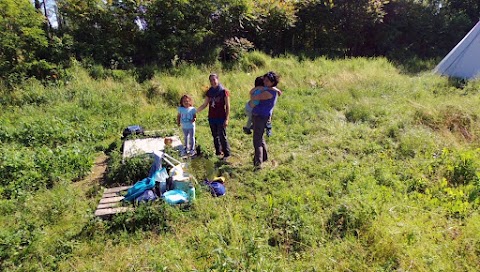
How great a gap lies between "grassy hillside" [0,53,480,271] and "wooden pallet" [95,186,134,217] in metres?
0.13

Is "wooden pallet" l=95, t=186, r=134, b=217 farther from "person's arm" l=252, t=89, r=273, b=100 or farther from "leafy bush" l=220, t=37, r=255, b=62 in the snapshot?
"leafy bush" l=220, t=37, r=255, b=62

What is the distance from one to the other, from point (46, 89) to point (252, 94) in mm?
6279

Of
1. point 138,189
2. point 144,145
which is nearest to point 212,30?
point 144,145

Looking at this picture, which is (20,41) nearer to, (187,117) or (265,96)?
(187,117)

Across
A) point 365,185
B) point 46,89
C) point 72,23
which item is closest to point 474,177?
point 365,185

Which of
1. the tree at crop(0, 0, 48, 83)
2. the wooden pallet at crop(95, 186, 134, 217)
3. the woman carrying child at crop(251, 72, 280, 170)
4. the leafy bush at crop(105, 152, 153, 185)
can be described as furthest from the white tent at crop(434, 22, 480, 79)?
the tree at crop(0, 0, 48, 83)

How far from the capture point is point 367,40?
1587 cm

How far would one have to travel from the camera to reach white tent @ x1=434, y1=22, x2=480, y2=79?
33.5ft

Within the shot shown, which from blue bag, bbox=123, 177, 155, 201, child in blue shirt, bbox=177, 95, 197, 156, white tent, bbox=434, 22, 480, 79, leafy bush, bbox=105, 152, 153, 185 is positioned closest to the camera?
blue bag, bbox=123, 177, 155, 201

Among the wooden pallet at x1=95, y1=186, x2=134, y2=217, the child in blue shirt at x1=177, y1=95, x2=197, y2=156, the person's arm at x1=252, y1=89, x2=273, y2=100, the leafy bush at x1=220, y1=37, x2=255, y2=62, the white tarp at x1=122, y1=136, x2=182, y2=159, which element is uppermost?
the leafy bush at x1=220, y1=37, x2=255, y2=62

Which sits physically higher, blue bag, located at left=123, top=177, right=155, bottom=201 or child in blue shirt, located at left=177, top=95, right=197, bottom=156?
child in blue shirt, located at left=177, top=95, right=197, bottom=156

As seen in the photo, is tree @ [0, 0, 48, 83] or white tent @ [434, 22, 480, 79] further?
white tent @ [434, 22, 480, 79]

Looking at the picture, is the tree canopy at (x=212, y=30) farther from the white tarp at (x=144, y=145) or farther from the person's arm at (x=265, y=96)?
the person's arm at (x=265, y=96)

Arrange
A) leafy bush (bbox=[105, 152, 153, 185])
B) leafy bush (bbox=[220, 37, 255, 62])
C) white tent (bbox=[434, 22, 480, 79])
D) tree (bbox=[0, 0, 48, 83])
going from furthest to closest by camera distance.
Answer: leafy bush (bbox=[220, 37, 255, 62])
white tent (bbox=[434, 22, 480, 79])
tree (bbox=[0, 0, 48, 83])
leafy bush (bbox=[105, 152, 153, 185])
